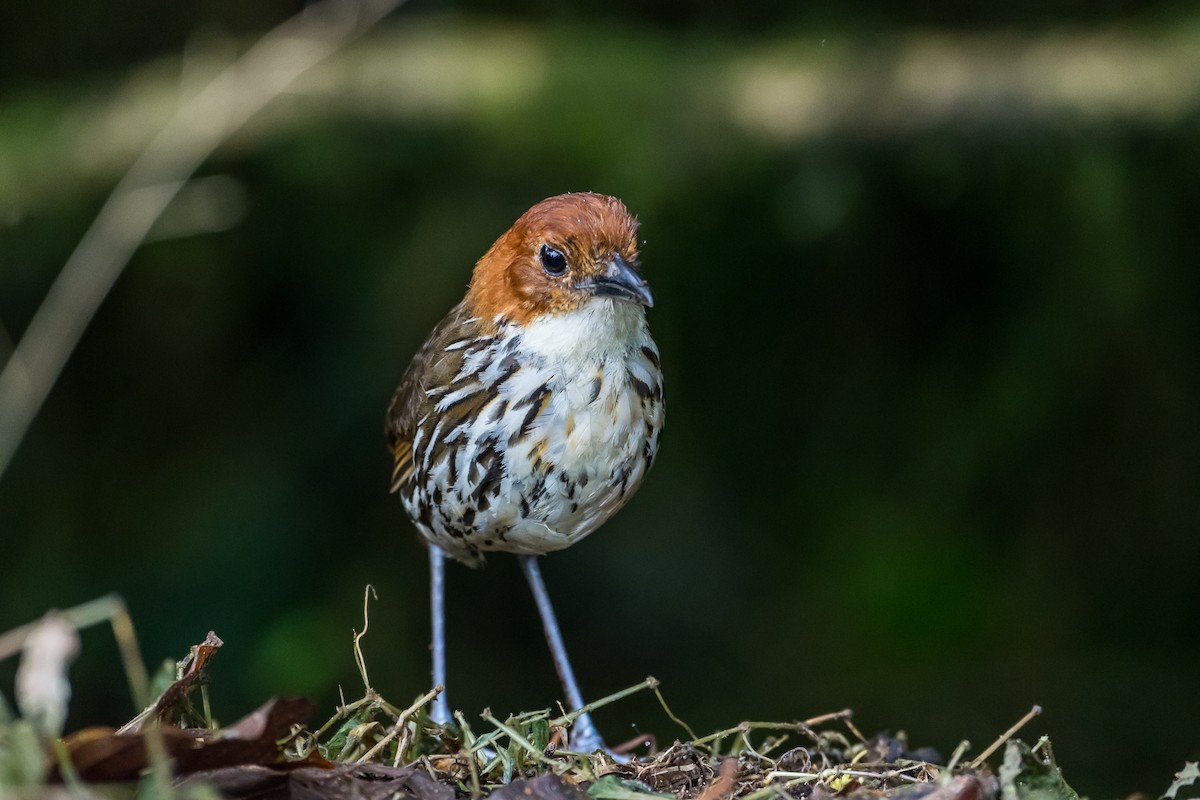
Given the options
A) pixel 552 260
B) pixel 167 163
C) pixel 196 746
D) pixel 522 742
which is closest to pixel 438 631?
pixel 552 260

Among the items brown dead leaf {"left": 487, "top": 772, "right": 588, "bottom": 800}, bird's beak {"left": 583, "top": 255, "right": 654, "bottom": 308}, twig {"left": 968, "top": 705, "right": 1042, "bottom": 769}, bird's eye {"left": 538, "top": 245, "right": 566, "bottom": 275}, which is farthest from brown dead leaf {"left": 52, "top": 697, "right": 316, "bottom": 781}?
bird's eye {"left": 538, "top": 245, "right": 566, "bottom": 275}

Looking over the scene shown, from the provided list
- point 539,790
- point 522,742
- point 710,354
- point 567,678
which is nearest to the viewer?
point 539,790

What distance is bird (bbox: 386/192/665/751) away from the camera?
11.1ft

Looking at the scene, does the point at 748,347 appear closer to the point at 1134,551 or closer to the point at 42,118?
the point at 1134,551

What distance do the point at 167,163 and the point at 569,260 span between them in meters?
2.27

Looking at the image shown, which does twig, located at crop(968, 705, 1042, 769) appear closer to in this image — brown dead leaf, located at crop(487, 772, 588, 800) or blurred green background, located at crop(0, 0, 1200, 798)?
brown dead leaf, located at crop(487, 772, 588, 800)

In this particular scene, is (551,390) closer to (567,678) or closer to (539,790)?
(567,678)

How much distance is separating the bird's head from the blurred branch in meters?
1.53

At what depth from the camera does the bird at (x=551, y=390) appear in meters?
3.37

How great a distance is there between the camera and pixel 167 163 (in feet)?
16.6

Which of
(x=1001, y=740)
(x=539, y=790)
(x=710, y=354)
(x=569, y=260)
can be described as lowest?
(x=1001, y=740)

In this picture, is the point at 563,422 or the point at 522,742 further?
the point at 563,422

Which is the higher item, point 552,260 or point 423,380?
point 552,260

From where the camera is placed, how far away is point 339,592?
18.8ft
